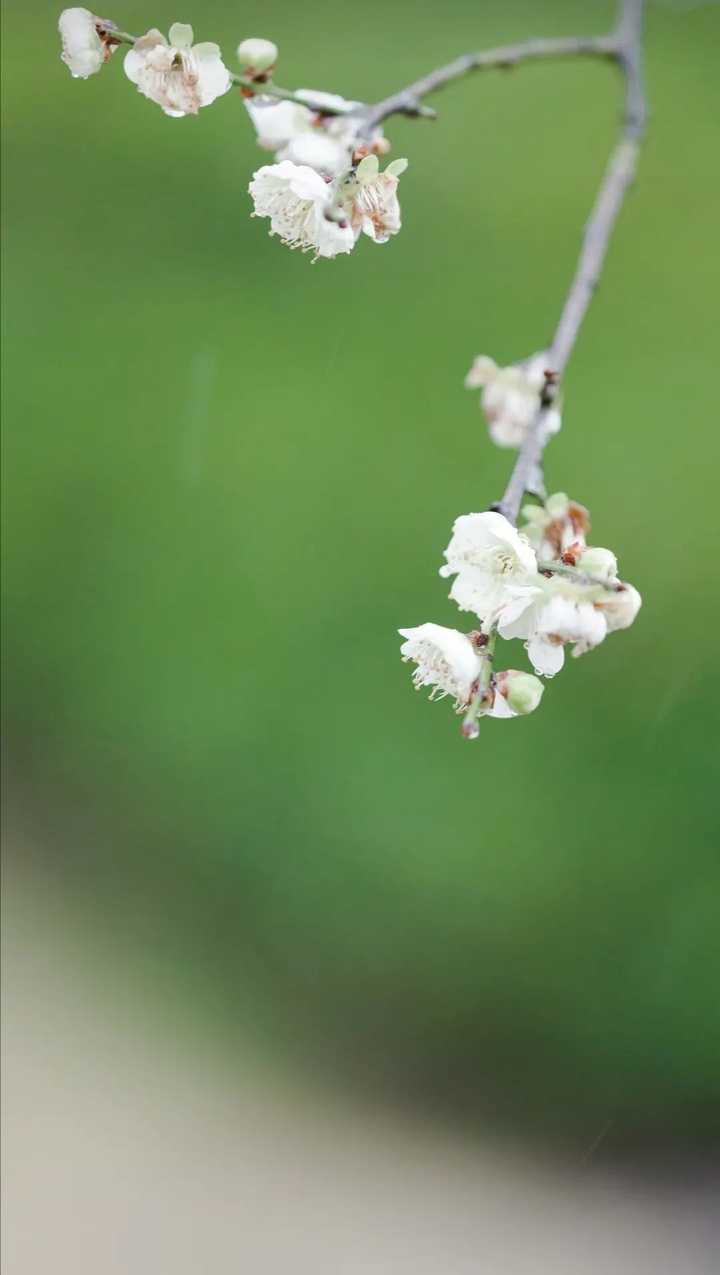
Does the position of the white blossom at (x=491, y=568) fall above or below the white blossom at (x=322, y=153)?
below

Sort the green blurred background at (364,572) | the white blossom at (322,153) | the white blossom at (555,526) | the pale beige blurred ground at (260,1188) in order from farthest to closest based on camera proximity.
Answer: the green blurred background at (364,572)
the pale beige blurred ground at (260,1188)
the white blossom at (555,526)
the white blossom at (322,153)

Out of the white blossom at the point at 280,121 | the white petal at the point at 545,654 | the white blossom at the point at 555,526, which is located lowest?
the white petal at the point at 545,654

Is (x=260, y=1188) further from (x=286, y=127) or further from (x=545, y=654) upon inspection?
(x=286, y=127)

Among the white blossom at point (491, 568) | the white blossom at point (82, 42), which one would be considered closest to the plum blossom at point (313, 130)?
the white blossom at point (82, 42)

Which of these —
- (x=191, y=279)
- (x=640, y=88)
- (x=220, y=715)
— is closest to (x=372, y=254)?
(x=191, y=279)

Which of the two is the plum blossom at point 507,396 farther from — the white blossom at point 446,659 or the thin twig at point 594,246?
the white blossom at point 446,659

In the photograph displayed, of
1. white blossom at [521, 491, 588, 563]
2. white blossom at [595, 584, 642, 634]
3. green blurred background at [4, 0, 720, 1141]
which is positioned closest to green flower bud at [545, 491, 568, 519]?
white blossom at [521, 491, 588, 563]

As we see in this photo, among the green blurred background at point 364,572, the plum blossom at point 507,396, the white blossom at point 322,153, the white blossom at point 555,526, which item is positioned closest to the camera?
the white blossom at point 322,153

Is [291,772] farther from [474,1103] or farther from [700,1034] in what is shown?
[700,1034]
